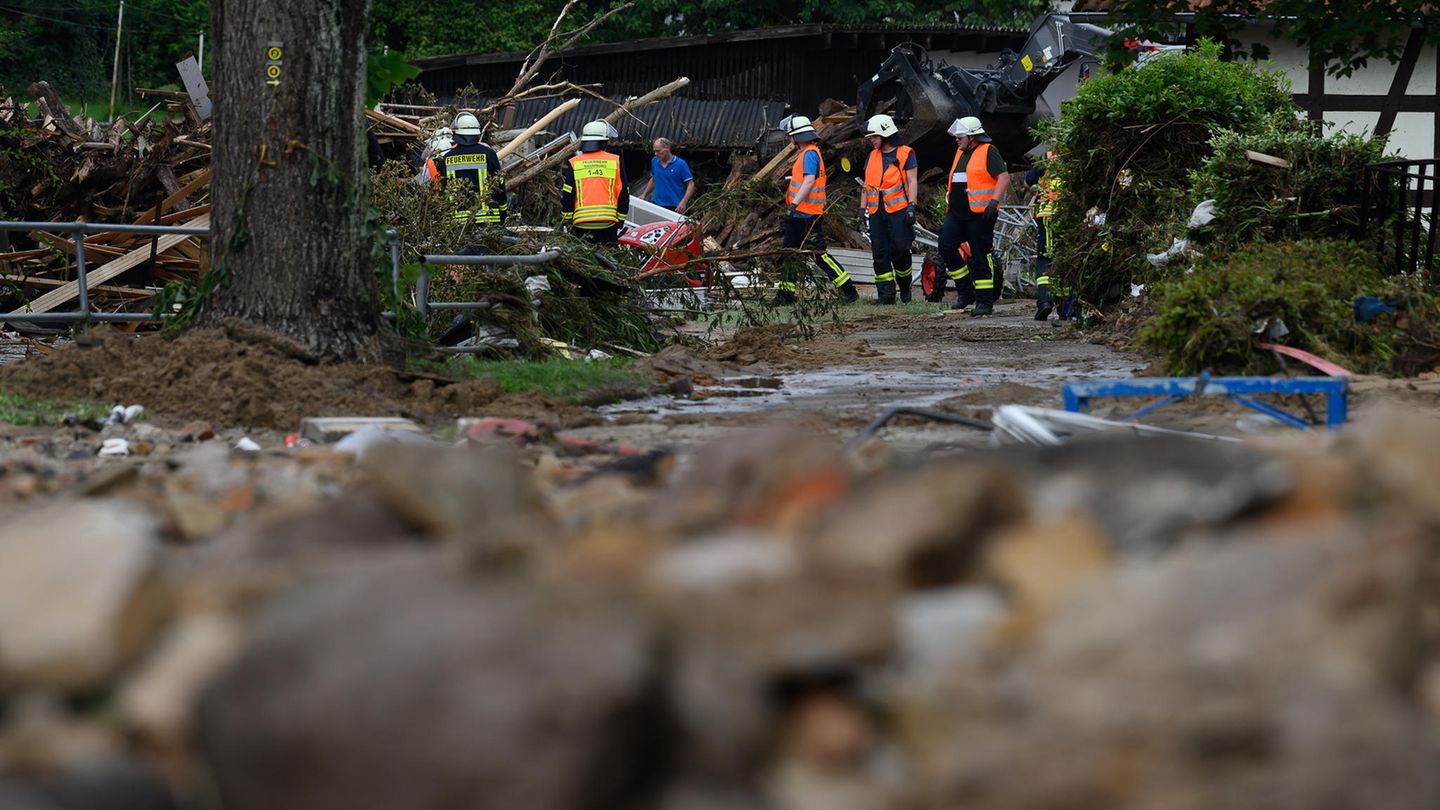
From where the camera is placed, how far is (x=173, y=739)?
240cm

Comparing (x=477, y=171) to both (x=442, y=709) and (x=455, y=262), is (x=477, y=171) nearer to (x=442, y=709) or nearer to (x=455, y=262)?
(x=455, y=262)

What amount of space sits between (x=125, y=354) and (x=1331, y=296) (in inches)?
262

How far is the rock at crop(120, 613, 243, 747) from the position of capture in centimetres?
241

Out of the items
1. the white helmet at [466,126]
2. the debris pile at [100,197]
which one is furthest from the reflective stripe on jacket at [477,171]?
the debris pile at [100,197]

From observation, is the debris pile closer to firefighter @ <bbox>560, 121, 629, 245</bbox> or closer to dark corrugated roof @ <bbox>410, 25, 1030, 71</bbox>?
firefighter @ <bbox>560, 121, 629, 245</bbox>

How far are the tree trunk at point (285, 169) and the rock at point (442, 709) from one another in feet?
19.6

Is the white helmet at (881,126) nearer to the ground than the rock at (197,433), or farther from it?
farther from it

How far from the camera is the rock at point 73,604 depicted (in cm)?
253

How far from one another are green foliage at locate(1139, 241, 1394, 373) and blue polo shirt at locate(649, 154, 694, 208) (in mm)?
11825

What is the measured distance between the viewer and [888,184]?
61.3ft

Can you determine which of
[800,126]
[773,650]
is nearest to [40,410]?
[773,650]

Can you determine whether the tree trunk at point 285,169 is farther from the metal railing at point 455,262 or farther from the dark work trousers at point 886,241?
the dark work trousers at point 886,241

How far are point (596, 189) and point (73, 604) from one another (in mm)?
13600

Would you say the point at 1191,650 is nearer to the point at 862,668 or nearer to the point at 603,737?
the point at 862,668
